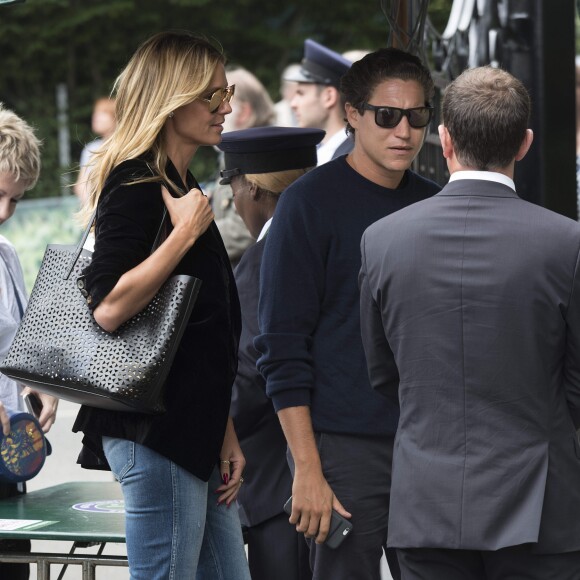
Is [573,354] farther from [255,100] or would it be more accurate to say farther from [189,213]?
[255,100]

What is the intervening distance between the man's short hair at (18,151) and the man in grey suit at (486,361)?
1.69 meters

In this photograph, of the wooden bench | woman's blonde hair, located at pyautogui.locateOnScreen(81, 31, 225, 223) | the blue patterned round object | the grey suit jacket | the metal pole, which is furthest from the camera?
the metal pole

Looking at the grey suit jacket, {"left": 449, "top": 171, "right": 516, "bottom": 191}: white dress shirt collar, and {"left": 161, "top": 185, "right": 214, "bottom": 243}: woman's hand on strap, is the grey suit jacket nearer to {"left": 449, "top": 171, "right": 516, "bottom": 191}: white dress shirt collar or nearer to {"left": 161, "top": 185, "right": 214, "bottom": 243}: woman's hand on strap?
{"left": 449, "top": 171, "right": 516, "bottom": 191}: white dress shirt collar

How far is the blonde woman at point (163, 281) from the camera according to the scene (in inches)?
108

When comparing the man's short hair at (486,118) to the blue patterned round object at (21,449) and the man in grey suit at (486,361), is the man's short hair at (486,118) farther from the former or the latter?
the blue patterned round object at (21,449)

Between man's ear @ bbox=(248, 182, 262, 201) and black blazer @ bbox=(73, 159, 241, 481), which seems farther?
man's ear @ bbox=(248, 182, 262, 201)

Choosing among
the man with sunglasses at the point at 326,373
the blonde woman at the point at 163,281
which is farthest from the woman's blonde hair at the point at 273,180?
the blonde woman at the point at 163,281

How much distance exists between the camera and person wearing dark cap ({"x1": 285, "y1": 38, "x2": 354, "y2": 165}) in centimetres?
665

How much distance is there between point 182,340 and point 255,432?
0.94 meters

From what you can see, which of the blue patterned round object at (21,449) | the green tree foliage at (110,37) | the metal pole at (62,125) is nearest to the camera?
the blue patterned round object at (21,449)

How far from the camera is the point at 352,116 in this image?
132 inches

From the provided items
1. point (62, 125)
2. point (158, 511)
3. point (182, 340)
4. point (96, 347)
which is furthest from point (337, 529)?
point (62, 125)

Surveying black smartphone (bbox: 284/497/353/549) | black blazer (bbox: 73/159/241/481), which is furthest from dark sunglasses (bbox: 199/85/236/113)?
black smartphone (bbox: 284/497/353/549)

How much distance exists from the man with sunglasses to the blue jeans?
331 millimetres
